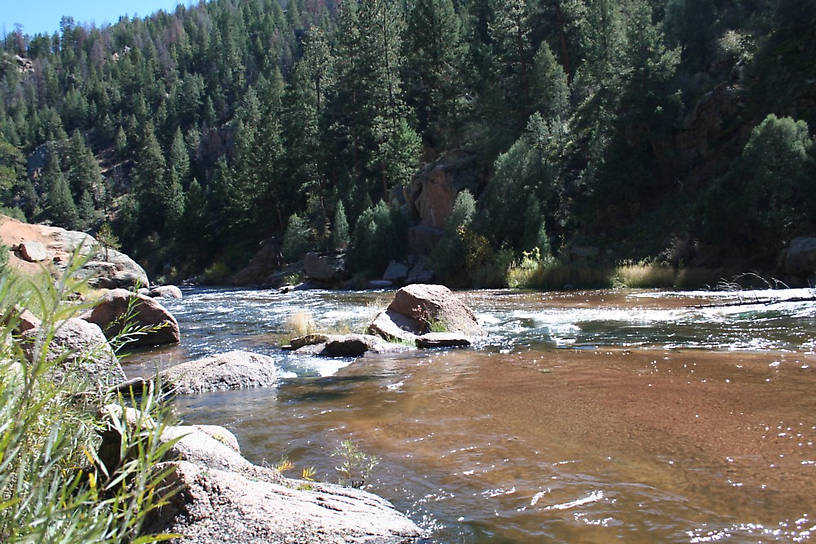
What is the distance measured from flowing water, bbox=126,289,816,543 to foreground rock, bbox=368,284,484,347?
1.27m

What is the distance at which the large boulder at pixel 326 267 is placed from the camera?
38.7 metres

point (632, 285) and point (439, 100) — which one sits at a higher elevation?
point (439, 100)

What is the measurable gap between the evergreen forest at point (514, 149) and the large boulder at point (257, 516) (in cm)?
1969

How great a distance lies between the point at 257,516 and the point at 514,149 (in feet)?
98.3

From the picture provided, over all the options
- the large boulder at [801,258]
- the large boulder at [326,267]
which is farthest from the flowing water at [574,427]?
the large boulder at [326,267]

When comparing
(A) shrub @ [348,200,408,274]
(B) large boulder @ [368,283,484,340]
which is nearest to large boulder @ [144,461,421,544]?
(B) large boulder @ [368,283,484,340]

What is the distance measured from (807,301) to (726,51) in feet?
66.4

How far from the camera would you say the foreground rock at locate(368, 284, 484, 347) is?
1248 centimetres

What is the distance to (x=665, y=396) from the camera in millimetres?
6785

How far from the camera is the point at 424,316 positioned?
42.8ft

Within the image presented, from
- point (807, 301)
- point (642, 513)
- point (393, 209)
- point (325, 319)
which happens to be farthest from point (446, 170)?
point (642, 513)

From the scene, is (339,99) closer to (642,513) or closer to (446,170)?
(446,170)

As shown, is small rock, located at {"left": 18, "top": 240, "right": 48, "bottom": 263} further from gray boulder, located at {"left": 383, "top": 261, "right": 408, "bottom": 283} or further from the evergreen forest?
gray boulder, located at {"left": 383, "top": 261, "right": 408, "bottom": 283}

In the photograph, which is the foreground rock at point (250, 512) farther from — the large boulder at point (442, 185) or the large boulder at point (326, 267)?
the large boulder at point (326, 267)
